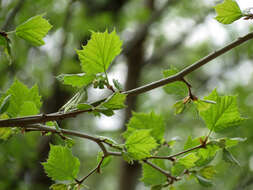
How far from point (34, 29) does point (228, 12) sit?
282 mm

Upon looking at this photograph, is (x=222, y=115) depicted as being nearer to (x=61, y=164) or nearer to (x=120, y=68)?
(x=61, y=164)

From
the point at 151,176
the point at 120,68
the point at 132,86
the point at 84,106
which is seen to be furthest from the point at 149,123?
the point at 120,68

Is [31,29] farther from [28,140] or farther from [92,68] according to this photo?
[28,140]

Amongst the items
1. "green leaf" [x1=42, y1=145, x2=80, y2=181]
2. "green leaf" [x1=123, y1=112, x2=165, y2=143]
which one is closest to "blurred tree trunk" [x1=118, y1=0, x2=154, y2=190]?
"green leaf" [x1=123, y1=112, x2=165, y2=143]

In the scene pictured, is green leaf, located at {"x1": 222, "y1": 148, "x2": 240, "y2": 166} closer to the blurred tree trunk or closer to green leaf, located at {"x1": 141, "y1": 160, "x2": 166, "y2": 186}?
green leaf, located at {"x1": 141, "y1": 160, "x2": 166, "y2": 186}

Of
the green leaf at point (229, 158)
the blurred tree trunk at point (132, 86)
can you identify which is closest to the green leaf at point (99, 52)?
the green leaf at point (229, 158)

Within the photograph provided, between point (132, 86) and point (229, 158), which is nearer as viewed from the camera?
point (229, 158)

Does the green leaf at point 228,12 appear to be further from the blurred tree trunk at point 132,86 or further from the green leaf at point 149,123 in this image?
the blurred tree trunk at point 132,86

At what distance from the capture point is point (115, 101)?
0.36 meters

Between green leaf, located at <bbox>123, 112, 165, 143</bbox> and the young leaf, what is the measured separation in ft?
0.46

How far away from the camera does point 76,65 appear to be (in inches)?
66.6

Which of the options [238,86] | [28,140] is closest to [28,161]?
[28,140]

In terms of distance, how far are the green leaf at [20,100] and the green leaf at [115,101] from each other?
153mm

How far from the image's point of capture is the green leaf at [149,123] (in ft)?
1.69
